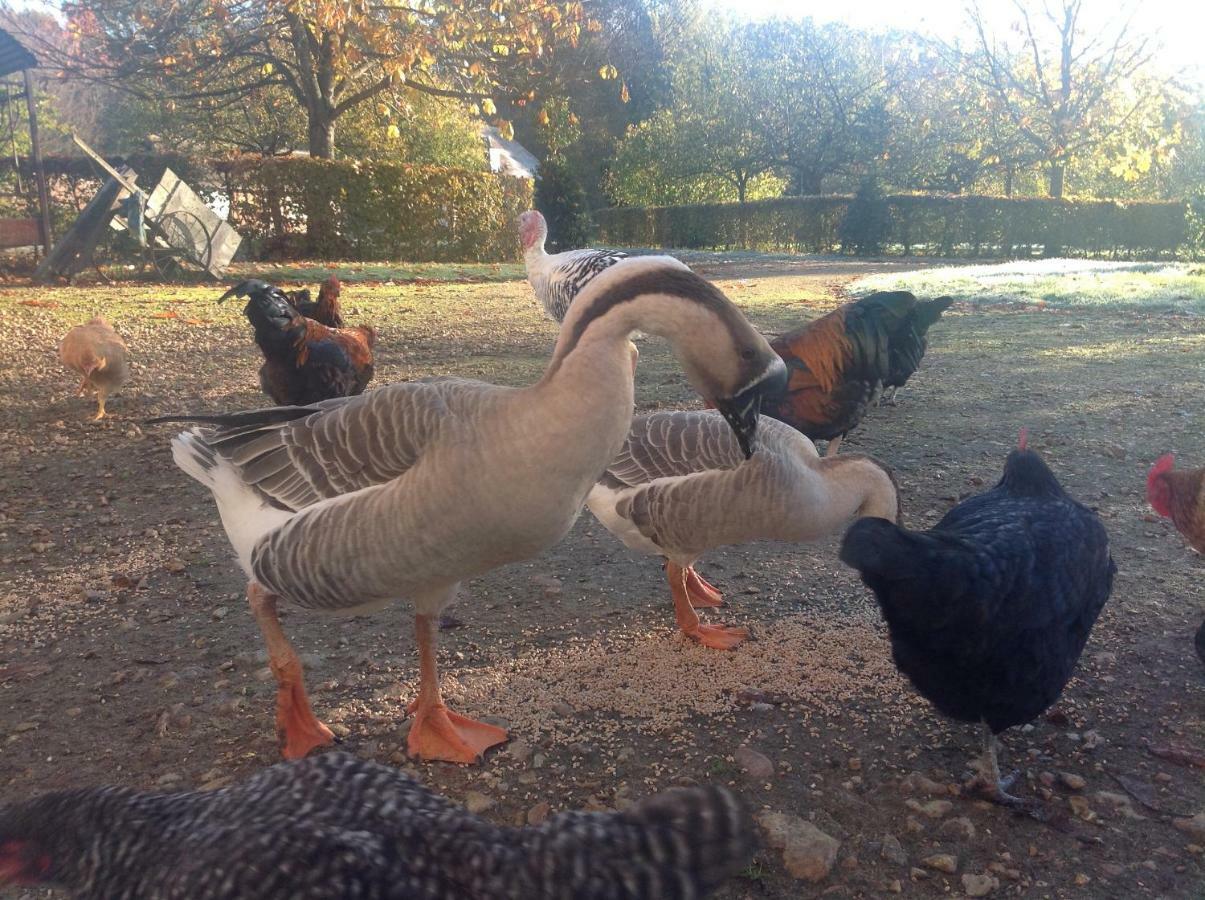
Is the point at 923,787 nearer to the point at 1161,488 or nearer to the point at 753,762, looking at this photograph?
the point at 753,762

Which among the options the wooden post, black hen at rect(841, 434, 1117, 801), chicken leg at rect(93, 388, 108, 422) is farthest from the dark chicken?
the wooden post

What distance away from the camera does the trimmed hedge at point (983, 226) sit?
31312 mm

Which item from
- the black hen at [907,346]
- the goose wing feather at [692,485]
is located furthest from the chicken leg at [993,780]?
the black hen at [907,346]

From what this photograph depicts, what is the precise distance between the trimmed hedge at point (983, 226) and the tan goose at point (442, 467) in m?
32.5

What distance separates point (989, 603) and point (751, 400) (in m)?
1.04

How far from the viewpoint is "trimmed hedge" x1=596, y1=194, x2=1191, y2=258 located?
31.3 meters

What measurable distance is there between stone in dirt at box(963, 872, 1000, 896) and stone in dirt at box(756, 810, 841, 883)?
0.40m

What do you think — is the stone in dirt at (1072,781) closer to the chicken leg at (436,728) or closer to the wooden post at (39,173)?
the chicken leg at (436,728)

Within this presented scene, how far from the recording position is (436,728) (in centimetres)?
349

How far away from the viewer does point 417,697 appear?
378 cm

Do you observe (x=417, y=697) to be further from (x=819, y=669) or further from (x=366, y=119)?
(x=366, y=119)

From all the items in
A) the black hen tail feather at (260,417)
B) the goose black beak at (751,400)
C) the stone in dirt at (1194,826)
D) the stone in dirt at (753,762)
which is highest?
the goose black beak at (751,400)

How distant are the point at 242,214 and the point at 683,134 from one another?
27.9 meters

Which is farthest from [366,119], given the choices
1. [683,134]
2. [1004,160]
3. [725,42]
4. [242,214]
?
[1004,160]
